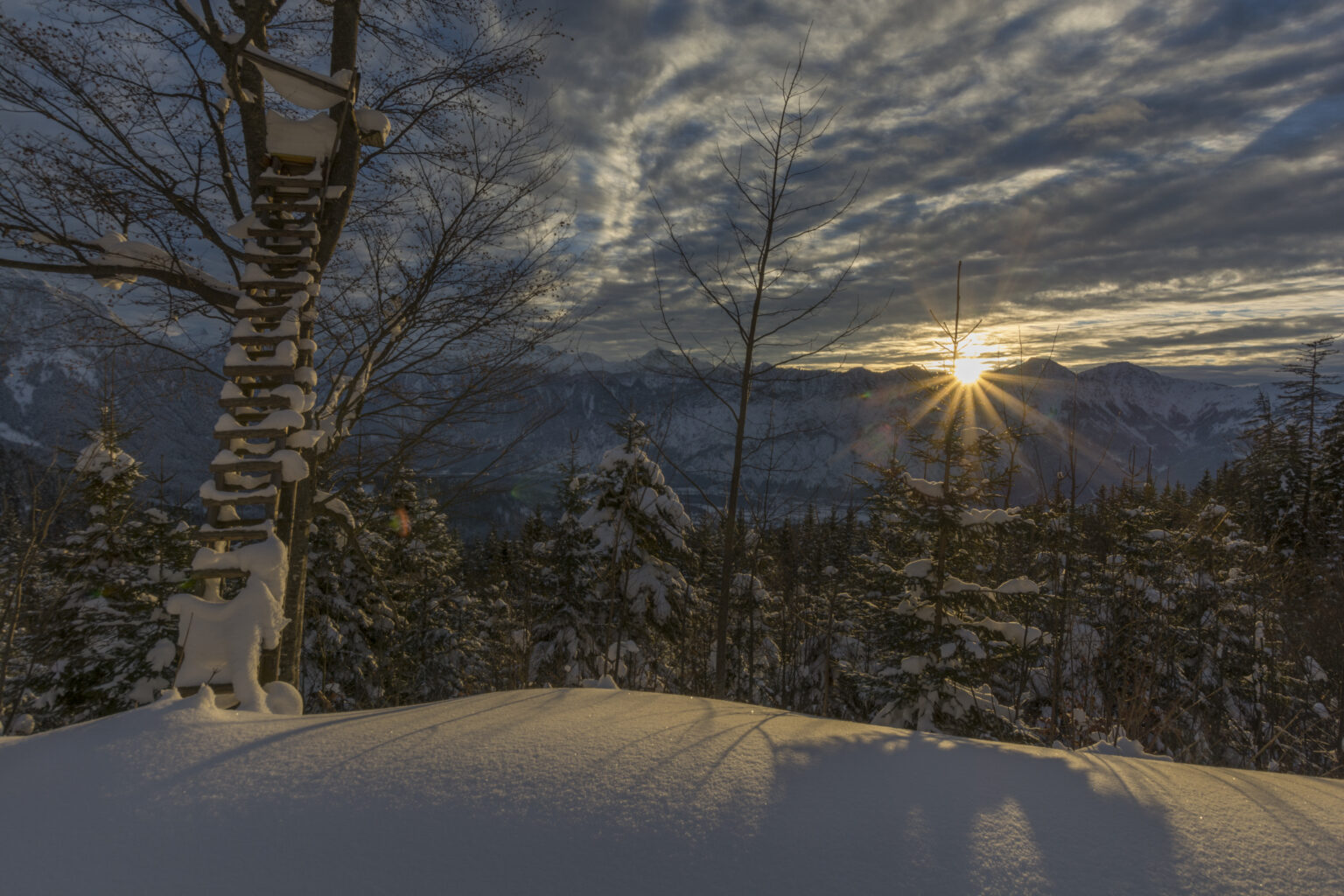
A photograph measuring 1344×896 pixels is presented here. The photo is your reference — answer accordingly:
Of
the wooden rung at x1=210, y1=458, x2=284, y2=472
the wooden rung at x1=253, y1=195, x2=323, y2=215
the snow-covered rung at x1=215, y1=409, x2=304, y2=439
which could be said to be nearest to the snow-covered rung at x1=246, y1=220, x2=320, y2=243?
the wooden rung at x1=253, y1=195, x2=323, y2=215

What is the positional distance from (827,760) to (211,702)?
10.0 feet

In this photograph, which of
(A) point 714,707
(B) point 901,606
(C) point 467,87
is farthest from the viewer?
(B) point 901,606

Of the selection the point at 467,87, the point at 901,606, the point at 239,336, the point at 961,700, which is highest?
the point at 467,87

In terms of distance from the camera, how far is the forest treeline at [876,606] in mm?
7719

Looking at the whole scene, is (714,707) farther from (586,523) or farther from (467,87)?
(586,523)

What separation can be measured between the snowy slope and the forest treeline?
2.47 metres

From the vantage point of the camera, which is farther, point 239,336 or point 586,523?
point 586,523

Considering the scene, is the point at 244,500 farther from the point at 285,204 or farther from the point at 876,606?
the point at 876,606

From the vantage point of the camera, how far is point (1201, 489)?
101ft

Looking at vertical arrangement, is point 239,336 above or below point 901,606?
above

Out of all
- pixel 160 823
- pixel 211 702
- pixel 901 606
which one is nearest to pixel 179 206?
pixel 211 702

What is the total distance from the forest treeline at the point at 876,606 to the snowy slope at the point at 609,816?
2.47 metres

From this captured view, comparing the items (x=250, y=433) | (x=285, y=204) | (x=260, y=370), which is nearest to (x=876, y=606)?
(x=250, y=433)

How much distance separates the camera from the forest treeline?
7.72 metres
